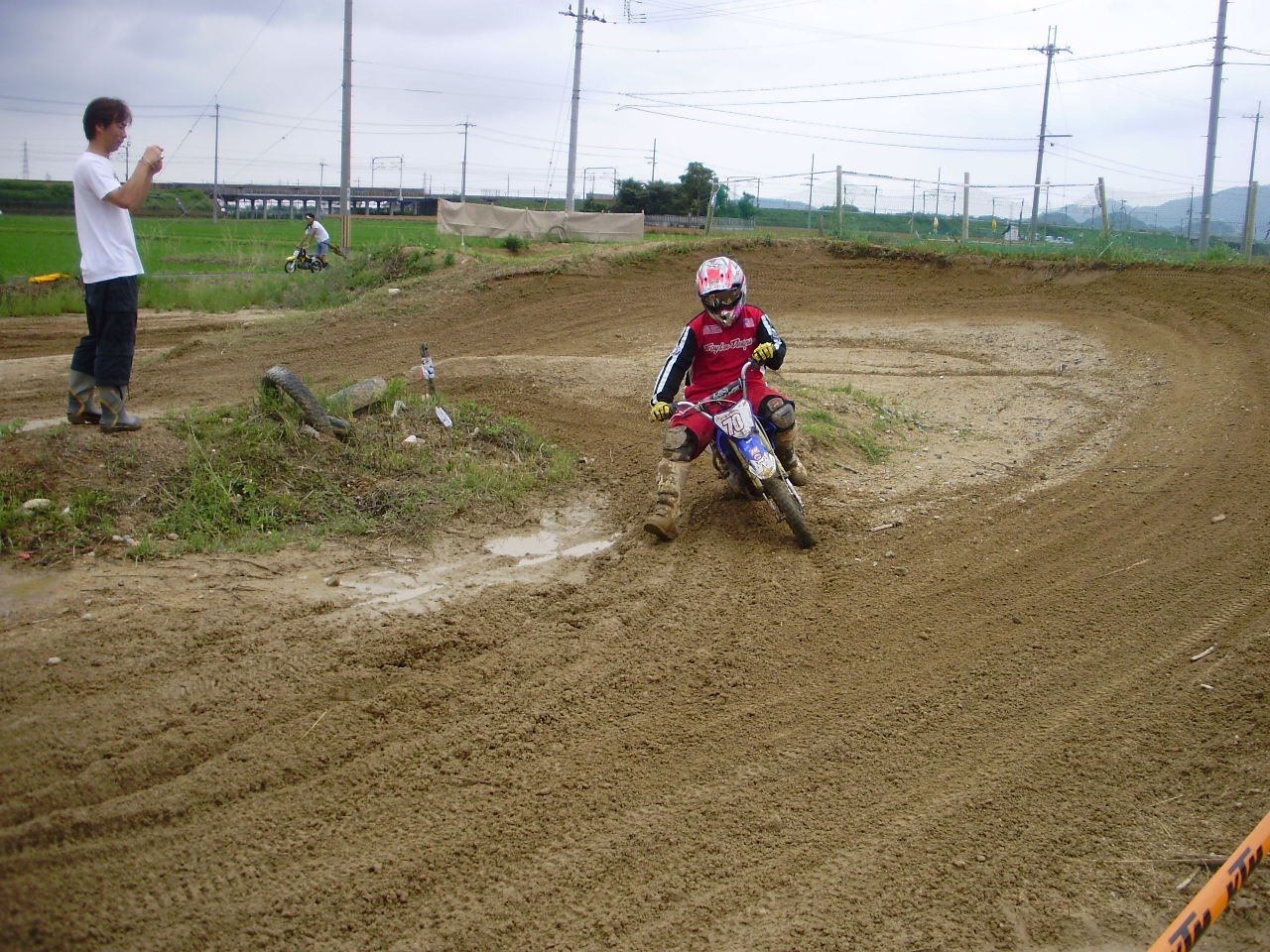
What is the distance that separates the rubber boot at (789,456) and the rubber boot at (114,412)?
192 inches

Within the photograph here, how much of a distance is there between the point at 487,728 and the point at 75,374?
15.7 ft

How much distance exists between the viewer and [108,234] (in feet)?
21.9

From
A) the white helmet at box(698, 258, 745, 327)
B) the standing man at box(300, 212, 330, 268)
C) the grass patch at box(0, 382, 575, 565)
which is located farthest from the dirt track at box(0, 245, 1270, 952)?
the standing man at box(300, 212, 330, 268)

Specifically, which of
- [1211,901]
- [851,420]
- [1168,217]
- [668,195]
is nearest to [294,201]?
[668,195]

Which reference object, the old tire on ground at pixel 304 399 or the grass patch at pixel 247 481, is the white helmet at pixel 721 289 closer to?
the grass patch at pixel 247 481

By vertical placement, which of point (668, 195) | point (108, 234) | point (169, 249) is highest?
point (668, 195)

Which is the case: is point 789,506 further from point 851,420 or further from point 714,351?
point 851,420

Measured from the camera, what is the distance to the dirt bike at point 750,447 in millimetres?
6793

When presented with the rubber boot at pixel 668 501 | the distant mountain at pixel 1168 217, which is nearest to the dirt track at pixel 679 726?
the rubber boot at pixel 668 501

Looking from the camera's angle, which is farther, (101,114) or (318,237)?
(318,237)

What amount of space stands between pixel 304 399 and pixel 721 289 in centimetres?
352

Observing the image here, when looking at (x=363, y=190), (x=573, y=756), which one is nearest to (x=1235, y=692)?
(x=573, y=756)

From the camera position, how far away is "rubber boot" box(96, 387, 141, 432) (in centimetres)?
703

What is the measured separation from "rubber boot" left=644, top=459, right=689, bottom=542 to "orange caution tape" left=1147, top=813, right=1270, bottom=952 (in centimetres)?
444
